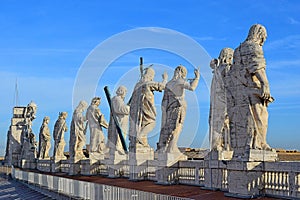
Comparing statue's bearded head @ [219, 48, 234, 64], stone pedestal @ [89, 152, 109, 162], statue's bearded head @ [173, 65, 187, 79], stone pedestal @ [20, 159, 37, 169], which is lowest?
stone pedestal @ [20, 159, 37, 169]

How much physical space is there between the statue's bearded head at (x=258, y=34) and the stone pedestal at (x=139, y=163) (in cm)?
802

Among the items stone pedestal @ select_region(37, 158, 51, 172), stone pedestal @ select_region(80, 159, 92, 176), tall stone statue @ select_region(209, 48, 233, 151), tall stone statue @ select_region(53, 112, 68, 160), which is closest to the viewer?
tall stone statue @ select_region(209, 48, 233, 151)

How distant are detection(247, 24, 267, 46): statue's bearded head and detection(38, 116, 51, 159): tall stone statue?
23.0 meters

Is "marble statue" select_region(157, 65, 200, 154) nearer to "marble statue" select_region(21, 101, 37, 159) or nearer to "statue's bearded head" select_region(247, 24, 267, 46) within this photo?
"statue's bearded head" select_region(247, 24, 267, 46)

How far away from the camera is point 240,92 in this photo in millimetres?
12430

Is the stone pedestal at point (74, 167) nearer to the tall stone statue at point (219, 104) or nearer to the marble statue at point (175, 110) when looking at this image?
the marble statue at point (175, 110)

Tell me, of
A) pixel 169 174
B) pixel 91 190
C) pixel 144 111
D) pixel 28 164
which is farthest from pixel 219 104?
pixel 28 164

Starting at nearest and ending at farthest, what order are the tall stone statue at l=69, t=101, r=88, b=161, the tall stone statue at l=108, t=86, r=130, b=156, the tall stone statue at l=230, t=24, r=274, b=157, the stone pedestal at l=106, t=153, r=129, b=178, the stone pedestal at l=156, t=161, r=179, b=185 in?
the tall stone statue at l=230, t=24, r=274, b=157 → the stone pedestal at l=156, t=161, r=179, b=185 → the stone pedestal at l=106, t=153, r=129, b=178 → the tall stone statue at l=108, t=86, r=130, b=156 → the tall stone statue at l=69, t=101, r=88, b=161

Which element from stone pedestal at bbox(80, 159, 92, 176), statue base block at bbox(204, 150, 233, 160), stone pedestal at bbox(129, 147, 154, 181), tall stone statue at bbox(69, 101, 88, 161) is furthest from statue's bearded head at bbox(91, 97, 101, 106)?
statue base block at bbox(204, 150, 233, 160)

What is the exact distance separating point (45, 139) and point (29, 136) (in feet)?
22.6

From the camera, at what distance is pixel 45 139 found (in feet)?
106

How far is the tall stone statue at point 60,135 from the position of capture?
28.6m

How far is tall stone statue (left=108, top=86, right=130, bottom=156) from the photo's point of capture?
21297 millimetres

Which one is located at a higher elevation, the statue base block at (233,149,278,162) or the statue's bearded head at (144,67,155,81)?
the statue's bearded head at (144,67,155,81)
